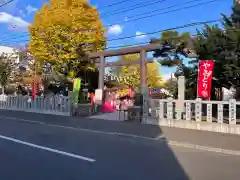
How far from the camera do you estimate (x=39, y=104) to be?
25.0m

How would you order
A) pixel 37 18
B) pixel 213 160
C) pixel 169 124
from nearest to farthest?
1. pixel 213 160
2. pixel 169 124
3. pixel 37 18

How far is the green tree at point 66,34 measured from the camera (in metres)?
28.1

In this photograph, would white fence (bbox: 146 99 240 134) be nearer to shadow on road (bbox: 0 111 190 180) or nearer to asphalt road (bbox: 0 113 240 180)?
shadow on road (bbox: 0 111 190 180)

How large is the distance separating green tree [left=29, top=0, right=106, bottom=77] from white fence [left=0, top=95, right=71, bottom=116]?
14.4 feet

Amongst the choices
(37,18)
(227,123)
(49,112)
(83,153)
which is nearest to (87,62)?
(37,18)

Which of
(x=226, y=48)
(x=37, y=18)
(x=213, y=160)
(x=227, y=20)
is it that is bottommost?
(x=213, y=160)

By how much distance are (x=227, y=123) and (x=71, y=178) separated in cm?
938

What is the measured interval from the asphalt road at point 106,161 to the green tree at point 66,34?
17624mm

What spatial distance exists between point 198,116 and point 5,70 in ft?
82.4

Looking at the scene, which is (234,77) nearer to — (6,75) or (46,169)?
(46,169)

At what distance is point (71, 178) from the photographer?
20.7 ft

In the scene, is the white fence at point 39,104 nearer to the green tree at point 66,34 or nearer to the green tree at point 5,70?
the green tree at point 66,34

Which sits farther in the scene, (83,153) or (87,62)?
(87,62)

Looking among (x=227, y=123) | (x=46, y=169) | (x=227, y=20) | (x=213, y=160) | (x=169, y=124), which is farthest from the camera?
(x=227, y=20)
